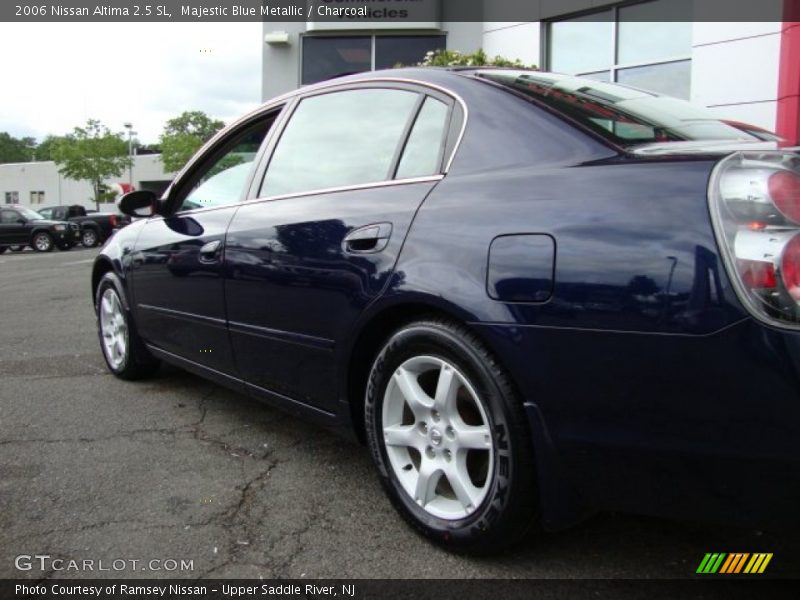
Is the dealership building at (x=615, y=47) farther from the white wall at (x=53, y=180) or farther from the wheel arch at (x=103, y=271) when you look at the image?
the white wall at (x=53, y=180)

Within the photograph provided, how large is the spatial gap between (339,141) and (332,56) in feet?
39.7

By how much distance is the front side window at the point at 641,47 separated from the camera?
977 centimetres

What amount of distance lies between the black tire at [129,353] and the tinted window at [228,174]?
87 centimetres

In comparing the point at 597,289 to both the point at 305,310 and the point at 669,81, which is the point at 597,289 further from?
the point at 669,81

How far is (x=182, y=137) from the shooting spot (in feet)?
207

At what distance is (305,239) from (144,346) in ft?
6.92

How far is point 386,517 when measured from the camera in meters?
2.55

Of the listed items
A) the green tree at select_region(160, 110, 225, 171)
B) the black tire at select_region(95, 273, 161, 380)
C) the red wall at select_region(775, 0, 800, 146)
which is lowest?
the black tire at select_region(95, 273, 161, 380)

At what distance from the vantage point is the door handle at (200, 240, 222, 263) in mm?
3186

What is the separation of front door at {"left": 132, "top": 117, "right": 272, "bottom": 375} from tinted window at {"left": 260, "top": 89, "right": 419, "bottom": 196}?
0.26 metres

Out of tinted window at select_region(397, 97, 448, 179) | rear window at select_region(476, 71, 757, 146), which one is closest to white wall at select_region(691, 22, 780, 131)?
rear window at select_region(476, 71, 757, 146)

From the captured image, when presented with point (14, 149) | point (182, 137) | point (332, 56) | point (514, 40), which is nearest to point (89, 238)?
point (332, 56)

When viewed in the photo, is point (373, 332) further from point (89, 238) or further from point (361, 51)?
point (89, 238)

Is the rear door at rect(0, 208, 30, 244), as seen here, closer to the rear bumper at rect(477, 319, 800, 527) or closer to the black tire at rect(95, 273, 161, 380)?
the black tire at rect(95, 273, 161, 380)
